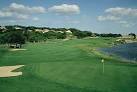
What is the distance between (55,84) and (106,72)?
391 inches

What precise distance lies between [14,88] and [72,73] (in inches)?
420

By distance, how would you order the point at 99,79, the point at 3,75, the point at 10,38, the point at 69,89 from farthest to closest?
1. the point at 10,38
2. the point at 3,75
3. the point at 99,79
4. the point at 69,89

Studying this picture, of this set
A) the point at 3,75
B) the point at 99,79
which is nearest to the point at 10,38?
the point at 3,75

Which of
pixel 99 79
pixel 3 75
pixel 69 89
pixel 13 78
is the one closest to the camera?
pixel 69 89

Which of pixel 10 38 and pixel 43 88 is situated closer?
pixel 43 88

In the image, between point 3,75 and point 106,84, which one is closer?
point 106,84

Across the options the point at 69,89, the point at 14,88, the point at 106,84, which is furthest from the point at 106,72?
the point at 14,88

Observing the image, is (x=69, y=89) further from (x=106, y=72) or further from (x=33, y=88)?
(x=106, y=72)

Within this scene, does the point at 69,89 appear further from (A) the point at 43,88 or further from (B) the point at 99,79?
(B) the point at 99,79

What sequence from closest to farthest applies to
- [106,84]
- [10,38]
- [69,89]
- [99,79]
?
[69,89]
[106,84]
[99,79]
[10,38]

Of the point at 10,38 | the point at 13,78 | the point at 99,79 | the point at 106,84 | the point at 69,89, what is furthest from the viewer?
the point at 10,38

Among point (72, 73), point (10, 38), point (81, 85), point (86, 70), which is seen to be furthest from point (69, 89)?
point (10, 38)

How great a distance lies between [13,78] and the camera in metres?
39.2

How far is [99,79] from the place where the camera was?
36.3 metres
